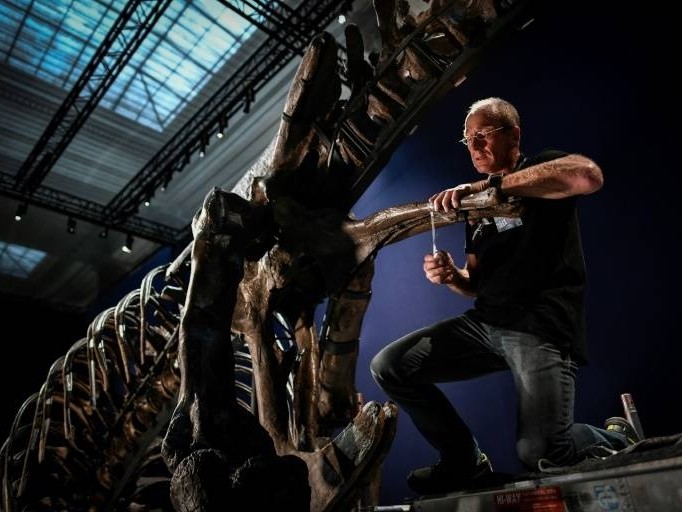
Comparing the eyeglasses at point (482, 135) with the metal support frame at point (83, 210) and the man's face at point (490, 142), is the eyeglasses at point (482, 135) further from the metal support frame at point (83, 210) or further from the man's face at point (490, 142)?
the metal support frame at point (83, 210)

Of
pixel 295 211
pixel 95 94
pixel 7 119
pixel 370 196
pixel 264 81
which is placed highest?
pixel 7 119

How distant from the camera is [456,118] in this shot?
498 centimetres

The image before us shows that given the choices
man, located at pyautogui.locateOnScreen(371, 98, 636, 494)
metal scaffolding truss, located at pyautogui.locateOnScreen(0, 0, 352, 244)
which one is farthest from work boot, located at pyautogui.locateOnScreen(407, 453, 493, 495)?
metal scaffolding truss, located at pyautogui.locateOnScreen(0, 0, 352, 244)

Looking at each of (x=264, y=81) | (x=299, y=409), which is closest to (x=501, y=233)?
(x=299, y=409)

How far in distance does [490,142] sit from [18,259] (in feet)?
45.6

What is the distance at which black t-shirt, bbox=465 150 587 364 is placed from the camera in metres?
1.69

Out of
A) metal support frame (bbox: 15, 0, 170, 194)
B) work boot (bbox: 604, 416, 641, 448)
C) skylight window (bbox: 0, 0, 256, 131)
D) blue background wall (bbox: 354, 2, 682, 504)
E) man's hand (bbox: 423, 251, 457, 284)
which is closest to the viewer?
man's hand (bbox: 423, 251, 457, 284)

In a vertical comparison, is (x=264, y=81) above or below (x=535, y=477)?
above

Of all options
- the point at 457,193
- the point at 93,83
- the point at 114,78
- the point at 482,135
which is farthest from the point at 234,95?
the point at 457,193

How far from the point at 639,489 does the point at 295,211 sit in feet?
5.33

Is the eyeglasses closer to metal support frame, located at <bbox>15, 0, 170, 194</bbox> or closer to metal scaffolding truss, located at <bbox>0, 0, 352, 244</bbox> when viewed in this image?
metal scaffolding truss, located at <bbox>0, 0, 352, 244</bbox>

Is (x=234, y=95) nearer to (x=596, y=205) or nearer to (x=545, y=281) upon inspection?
(x=596, y=205)

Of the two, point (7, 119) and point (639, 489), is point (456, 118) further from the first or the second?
point (7, 119)

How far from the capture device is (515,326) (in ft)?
5.66
